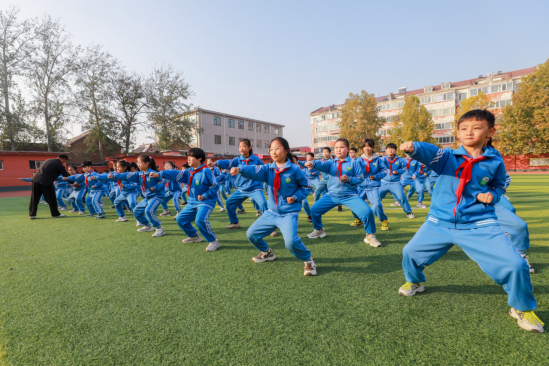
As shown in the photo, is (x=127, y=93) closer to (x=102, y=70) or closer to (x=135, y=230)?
(x=102, y=70)

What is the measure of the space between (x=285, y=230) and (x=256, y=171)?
912 millimetres

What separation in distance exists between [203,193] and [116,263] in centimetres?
178

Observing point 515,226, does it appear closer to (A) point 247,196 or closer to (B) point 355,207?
(B) point 355,207

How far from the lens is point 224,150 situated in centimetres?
4266

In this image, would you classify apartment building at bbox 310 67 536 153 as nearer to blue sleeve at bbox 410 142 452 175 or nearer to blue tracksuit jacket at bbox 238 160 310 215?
blue tracksuit jacket at bbox 238 160 310 215

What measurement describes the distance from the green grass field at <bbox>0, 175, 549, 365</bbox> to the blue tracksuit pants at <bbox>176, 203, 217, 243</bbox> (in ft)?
1.32

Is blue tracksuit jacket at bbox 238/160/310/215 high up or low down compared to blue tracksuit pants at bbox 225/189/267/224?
up

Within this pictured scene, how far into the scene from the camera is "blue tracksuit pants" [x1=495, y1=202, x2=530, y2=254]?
3.13m

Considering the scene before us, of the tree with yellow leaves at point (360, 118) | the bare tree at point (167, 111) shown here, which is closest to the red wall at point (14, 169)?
the bare tree at point (167, 111)

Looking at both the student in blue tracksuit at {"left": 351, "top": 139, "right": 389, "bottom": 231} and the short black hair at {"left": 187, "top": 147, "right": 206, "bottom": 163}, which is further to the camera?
the student in blue tracksuit at {"left": 351, "top": 139, "right": 389, "bottom": 231}

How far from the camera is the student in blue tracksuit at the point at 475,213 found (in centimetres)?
218

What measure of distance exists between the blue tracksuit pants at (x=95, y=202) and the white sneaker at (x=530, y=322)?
9.47 meters

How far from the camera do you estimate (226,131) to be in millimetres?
43188

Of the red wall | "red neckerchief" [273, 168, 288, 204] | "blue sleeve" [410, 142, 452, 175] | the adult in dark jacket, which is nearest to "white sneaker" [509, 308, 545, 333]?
"blue sleeve" [410, 142, 452, 175]
